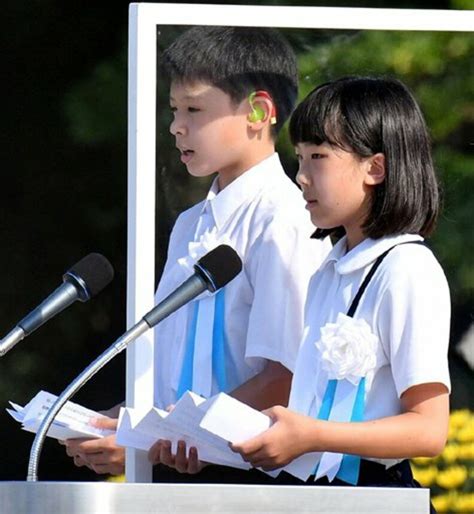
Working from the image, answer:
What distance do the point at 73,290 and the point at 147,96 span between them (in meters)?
0.59

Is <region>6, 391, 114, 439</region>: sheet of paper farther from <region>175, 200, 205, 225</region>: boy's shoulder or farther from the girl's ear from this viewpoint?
the girl's ear

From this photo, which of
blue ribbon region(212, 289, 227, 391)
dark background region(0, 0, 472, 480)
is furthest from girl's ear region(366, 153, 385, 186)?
dark background region(0, 0, 472, 480)

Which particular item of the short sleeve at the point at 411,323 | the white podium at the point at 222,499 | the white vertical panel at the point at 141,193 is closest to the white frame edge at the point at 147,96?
the white vertical panel at the point at 141,193

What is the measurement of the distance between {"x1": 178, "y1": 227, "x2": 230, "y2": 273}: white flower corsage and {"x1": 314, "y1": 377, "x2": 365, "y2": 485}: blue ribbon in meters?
0.42

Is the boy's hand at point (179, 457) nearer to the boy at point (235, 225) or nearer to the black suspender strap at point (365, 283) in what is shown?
the boy at point (235, 225)

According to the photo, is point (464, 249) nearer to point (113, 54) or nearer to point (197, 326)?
point (197, 326)

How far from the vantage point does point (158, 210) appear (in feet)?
11.1

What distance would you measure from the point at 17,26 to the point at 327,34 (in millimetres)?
946

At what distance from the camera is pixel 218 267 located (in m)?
2.98

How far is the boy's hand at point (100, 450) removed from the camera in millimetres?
3307

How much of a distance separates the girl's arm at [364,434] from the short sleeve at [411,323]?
0.10 ft

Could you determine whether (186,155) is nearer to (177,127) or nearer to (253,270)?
(177,127)

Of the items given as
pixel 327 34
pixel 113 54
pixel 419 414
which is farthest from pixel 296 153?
pixel 113 54

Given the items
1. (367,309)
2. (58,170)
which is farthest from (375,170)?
(58,170)
